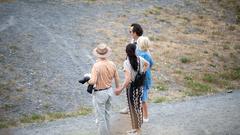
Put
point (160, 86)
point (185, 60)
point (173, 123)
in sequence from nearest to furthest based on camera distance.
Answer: point (173, 123), point (160, 86), point (185, 60)

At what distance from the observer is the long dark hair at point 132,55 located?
8.28m

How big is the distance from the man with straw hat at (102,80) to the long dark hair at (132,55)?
383 millimetres

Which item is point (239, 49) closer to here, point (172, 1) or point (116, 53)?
point (116, 53)

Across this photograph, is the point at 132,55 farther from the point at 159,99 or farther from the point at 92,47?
the point at 92,47

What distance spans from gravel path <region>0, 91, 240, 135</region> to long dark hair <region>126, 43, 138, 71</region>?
159 centimetres

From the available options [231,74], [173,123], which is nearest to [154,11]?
[231,74]

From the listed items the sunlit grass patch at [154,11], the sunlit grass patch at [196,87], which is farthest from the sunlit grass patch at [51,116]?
the sunlit grass patch at [154,11]

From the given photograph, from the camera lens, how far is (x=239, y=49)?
17578mm

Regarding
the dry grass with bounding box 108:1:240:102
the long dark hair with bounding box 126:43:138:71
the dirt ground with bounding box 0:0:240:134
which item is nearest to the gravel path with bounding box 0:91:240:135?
the dirt ground with bounding box 0:0:240:134

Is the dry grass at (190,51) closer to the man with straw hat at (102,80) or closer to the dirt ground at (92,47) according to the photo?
the dirt ground at (92,47)

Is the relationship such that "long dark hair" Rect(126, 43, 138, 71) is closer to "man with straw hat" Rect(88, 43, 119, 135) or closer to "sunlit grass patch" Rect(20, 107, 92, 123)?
"man with straw hat" Rect(88, 43, 119, 135)

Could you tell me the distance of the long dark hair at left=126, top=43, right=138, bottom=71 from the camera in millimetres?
8281

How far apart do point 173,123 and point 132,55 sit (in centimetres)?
220

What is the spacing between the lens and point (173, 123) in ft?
31.5
